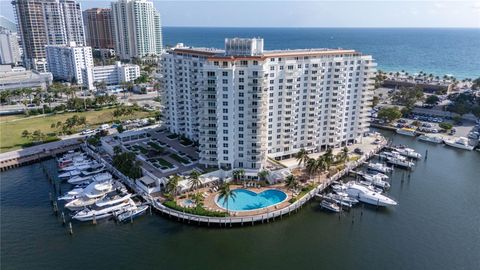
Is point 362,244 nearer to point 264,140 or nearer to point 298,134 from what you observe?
point 264,140

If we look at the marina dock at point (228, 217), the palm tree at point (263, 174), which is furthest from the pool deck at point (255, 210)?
the palm tree at point (263, 174)

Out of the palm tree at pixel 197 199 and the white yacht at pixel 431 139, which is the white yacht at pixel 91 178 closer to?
the palm tree at pixel 197 199

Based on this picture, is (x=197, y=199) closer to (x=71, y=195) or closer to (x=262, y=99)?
(x=262, y=99)

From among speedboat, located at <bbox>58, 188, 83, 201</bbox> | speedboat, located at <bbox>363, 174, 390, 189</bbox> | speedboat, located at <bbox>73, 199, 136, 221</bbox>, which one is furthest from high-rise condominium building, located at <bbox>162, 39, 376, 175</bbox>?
speedboat, located at <bbox>58, 188, 83, 201</bbox>

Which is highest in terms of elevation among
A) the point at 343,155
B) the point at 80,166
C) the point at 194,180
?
the point at 343,155

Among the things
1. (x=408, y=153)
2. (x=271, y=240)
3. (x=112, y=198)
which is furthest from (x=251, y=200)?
(x=408, y=153)
